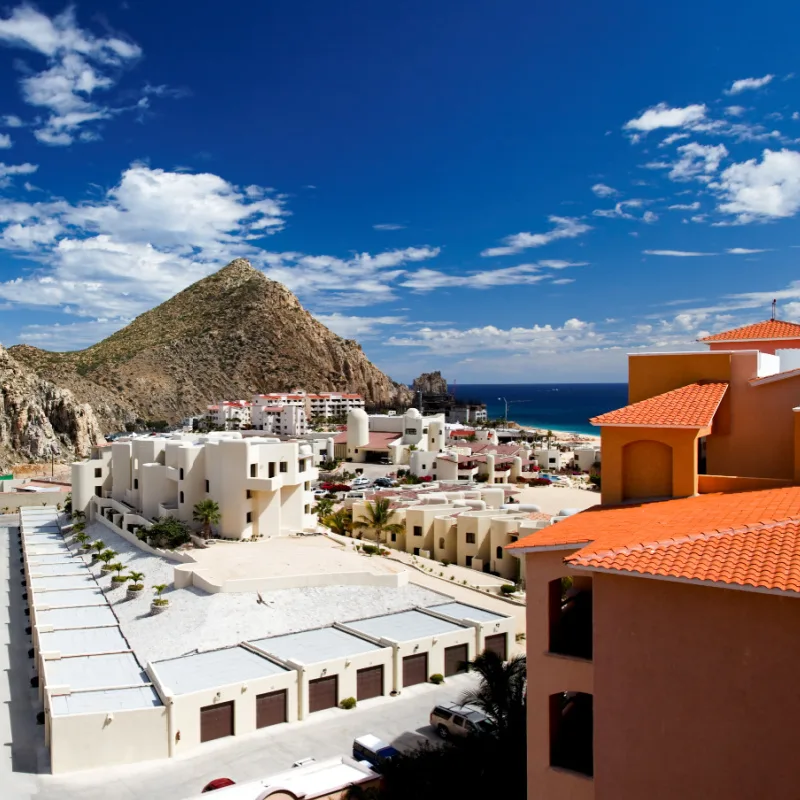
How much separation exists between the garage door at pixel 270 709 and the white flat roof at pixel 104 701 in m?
2.74

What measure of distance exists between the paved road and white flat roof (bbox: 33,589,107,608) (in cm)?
1258

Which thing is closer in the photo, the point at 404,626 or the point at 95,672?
the point at 95,672

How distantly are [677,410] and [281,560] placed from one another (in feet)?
72.9

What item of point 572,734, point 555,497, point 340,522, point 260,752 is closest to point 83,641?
point 260,752

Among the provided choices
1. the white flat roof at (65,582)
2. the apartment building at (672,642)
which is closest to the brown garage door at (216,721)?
the apartment building at (672,642)

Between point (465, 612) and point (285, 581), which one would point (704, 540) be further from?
point (285, 581)

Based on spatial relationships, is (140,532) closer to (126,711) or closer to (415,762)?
(126,711)

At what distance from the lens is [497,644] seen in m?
25.1

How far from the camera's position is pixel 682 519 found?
36.5 ft

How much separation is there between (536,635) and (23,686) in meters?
20.2

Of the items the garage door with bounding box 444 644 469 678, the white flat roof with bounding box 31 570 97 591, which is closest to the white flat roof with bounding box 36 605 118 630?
the white flat roof with bounding box 31 570 97 591

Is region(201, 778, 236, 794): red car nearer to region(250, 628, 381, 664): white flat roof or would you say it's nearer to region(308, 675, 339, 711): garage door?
region(308, 675, 339, 711): garage door

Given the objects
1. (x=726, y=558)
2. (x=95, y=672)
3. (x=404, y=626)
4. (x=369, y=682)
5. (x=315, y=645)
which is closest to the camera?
(x=726, y=558)

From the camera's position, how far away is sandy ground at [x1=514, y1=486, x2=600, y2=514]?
57.0 metres
